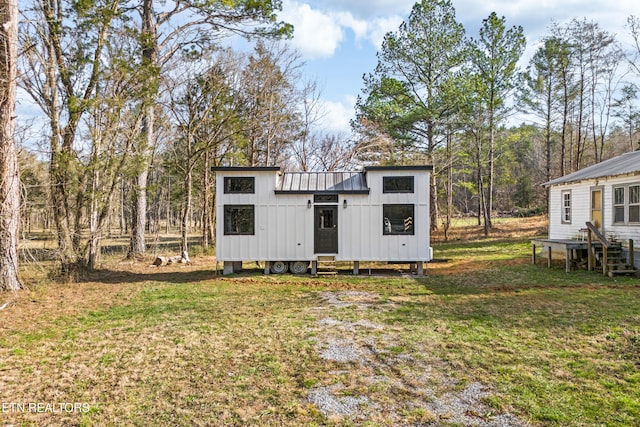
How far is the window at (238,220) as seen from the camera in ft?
39.1

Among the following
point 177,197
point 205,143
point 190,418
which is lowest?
point 190,418

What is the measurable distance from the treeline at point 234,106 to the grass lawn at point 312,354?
3.14 m

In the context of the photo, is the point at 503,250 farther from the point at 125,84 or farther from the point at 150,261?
the point at 125,84

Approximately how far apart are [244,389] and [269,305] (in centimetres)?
391

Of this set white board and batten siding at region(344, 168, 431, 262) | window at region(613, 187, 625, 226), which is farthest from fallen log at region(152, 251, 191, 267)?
window at region(613, 187, 625, 226)

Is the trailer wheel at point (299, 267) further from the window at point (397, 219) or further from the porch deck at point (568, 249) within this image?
the porch deck at point (568, 249)

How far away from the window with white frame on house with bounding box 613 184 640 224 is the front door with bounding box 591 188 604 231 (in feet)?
2.12

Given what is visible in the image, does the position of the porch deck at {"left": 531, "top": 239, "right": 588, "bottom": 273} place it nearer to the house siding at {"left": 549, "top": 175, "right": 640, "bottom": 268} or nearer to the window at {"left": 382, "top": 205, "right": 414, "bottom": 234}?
the house siding at {"left": 549, "top": 175, "right": 640, "bottom": 268}

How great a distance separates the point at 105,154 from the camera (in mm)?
10664

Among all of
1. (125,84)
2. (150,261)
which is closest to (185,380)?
(125,84)

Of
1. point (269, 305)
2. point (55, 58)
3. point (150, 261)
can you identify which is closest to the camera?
point (269, 305)

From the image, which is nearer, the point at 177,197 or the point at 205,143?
the point at 205,143

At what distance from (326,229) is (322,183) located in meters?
1.36

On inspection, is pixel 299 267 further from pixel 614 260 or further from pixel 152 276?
pixel 614 260
